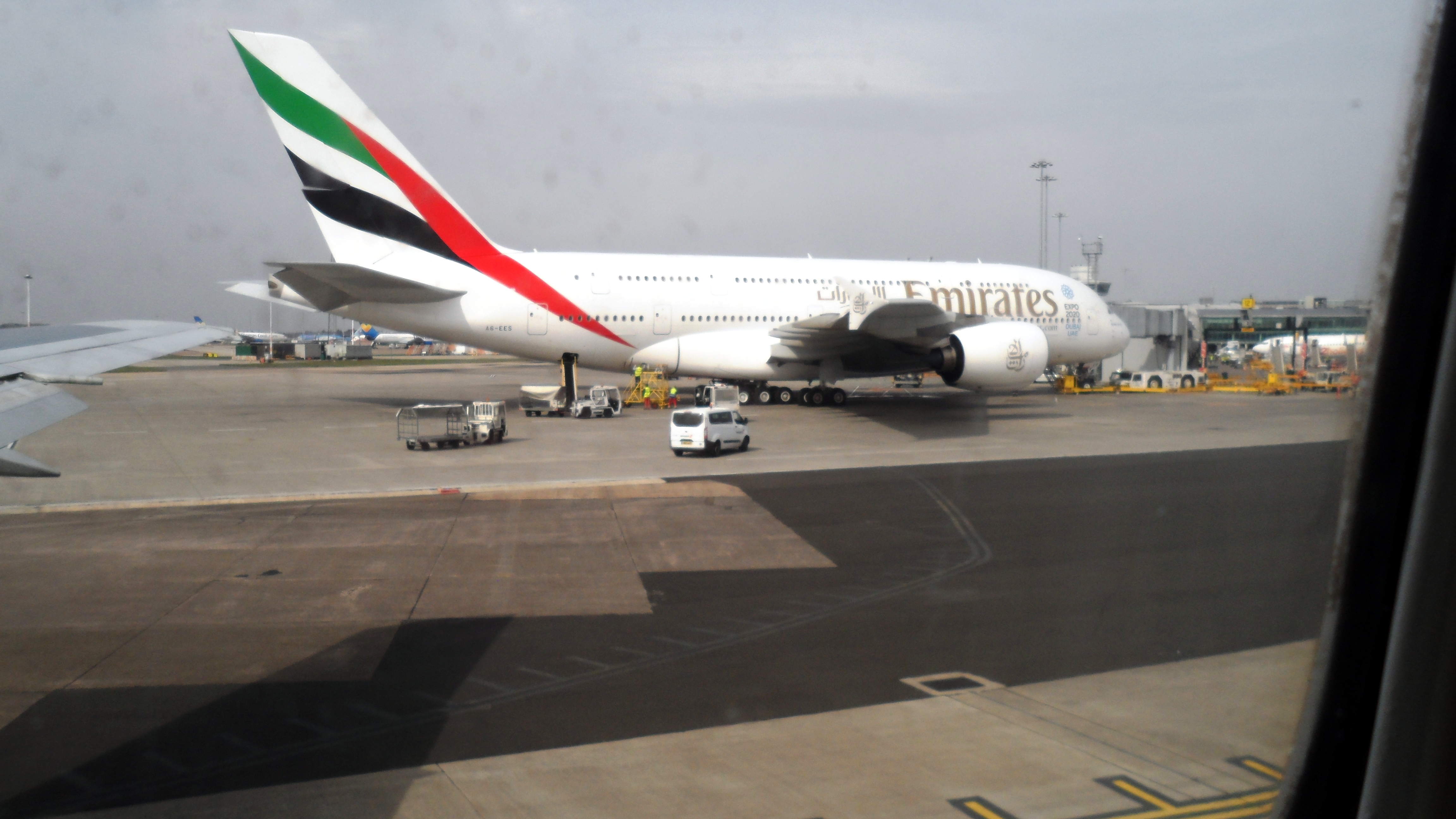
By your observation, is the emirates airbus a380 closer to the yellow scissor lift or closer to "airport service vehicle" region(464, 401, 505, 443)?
the yellow scissor lift

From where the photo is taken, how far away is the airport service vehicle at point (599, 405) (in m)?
29.1

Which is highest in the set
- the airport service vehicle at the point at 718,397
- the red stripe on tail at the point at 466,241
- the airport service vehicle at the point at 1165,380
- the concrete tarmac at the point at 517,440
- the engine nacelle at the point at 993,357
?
the red stripe on tail at the point at 466,241

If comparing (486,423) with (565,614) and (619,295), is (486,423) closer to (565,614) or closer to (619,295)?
(619,295)

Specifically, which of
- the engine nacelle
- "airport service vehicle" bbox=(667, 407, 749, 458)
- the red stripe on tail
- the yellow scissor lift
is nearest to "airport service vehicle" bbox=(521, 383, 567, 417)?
the red stripe on tail

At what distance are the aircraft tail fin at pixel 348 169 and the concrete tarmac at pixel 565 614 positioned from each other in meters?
14.1

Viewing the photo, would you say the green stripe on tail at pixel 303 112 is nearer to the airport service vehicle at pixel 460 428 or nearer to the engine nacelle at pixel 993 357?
the airport service vehicle at pixel 460 428

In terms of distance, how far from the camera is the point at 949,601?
973 centimetres

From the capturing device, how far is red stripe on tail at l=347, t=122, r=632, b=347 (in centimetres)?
2730

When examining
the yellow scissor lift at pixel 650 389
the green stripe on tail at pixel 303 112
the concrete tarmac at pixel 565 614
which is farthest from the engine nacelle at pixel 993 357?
the green stripe on tail at pixel 303 112

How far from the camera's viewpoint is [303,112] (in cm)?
2653

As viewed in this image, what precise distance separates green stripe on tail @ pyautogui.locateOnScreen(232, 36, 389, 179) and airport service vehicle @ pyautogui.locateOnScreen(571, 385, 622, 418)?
28.1 feet

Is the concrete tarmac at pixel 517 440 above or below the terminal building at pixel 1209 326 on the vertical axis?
below

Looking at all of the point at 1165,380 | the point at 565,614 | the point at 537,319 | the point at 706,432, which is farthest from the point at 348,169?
the point at 1165,380

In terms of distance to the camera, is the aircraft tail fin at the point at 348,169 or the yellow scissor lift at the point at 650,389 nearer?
the aircraft tail fin at the point at 348,169
